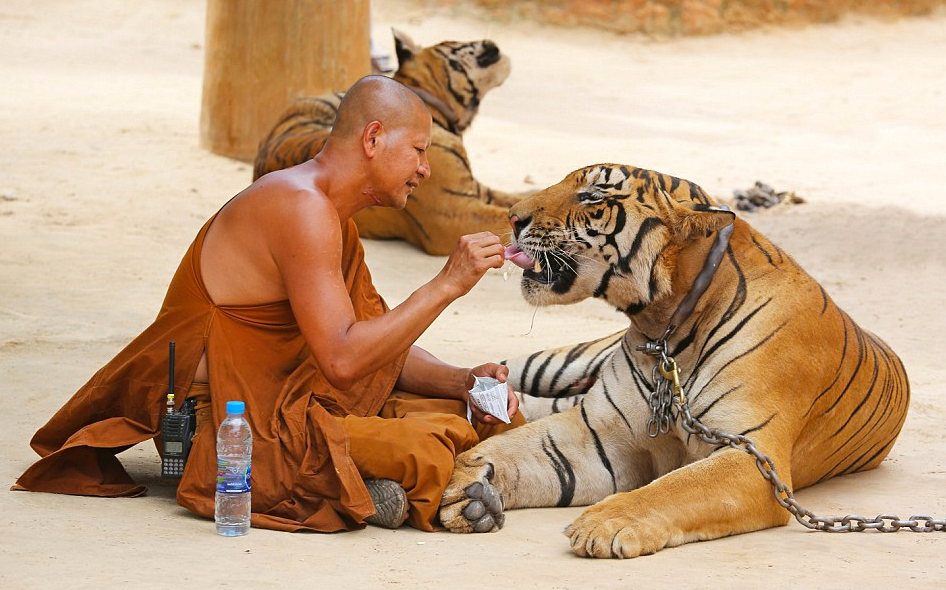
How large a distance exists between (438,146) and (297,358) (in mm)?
4454

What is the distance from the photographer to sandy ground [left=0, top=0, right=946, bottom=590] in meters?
3.25

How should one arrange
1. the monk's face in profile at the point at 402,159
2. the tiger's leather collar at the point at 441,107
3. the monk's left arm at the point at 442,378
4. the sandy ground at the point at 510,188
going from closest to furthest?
the sandy ground at the point at 510,188, the monk's face in profile at the point at 402,159, the monk's left arm at the point at 442,378, the tiger's leather collar at the point at 441,107

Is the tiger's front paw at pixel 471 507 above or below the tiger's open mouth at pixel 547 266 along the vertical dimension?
below

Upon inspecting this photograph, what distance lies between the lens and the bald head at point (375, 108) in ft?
12.1

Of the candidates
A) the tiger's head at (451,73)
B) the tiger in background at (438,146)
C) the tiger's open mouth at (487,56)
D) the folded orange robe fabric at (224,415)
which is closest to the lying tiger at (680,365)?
the folded orange robe fabric at (224,415)

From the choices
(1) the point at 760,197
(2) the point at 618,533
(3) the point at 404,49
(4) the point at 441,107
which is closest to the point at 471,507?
(2) the point at 618,533

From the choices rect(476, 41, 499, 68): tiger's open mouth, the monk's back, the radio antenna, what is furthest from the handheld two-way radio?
rect(476, 41, 499, 68): tiger's open mouth

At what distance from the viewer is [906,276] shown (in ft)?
25.3

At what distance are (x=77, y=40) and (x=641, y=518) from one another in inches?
561

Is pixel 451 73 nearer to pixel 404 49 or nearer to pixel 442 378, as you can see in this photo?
pixel 404 49

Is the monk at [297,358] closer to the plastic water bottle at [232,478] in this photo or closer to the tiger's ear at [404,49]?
the plastic water bottle at [232,478]

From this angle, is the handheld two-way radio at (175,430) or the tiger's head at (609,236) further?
the tiger's head at (609,236)

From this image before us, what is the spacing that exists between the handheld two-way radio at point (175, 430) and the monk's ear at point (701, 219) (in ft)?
5.12

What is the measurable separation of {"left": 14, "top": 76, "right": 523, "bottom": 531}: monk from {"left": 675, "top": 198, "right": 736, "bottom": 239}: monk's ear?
0.67 m
